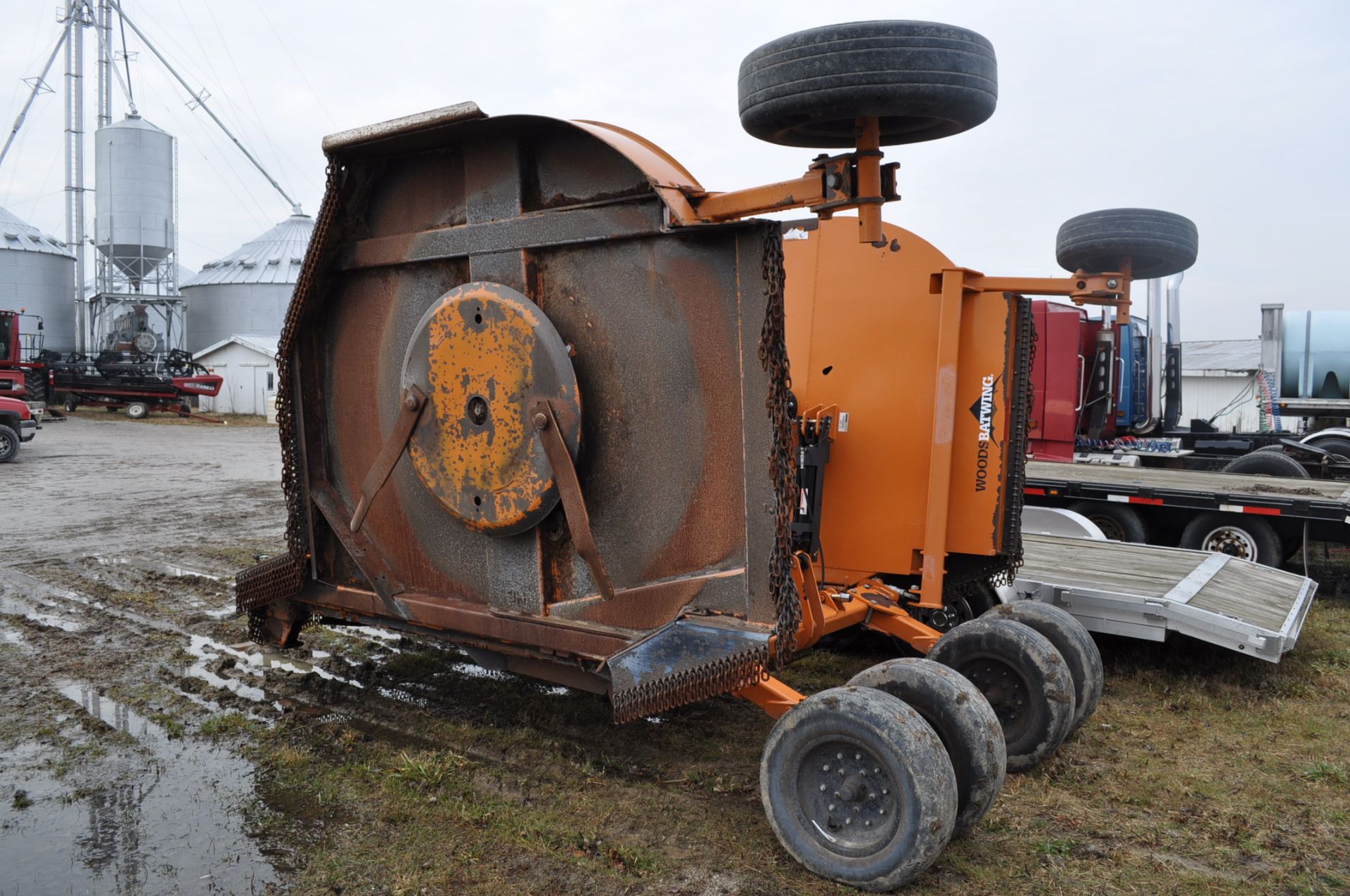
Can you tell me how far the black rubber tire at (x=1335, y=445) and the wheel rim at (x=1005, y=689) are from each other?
1075cm

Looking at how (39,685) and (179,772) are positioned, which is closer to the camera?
(179,772)

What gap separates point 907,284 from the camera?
5.04 m

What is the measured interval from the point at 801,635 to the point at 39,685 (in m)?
4.08

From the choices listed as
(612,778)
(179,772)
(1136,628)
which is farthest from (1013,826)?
(179,772)

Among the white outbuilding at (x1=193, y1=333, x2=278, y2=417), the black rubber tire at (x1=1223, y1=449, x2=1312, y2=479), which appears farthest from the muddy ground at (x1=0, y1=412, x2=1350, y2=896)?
the white outbuilding at (x1=193, y1=333, x2=278, y2=417)

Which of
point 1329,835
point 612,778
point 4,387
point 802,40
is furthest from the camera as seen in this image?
point 4,387

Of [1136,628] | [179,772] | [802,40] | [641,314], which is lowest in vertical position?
[179,772]

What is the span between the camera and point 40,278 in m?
37.9

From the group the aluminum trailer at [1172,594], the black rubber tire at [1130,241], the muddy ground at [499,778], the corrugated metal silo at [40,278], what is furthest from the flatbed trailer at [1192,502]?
the corrugated metal silo at [40,278]

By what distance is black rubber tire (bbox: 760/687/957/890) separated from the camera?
3.10m

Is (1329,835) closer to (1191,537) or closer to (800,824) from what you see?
(800,824)

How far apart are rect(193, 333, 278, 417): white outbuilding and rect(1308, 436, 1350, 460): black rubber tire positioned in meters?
29.5

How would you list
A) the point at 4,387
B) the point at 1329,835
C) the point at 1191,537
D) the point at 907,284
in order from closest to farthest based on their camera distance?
the point at 1329,835 < the point at 907,284 < the point at 1191,537 < the point at 4,387

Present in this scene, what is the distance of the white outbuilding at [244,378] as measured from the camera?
33.4 meters
